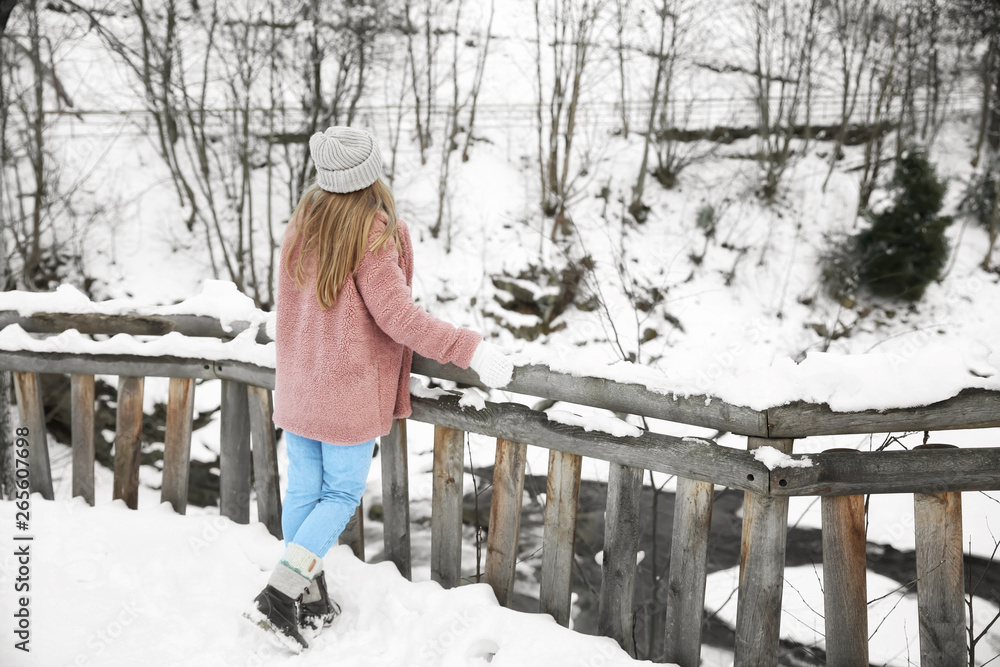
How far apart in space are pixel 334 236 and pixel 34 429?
2.15 meters

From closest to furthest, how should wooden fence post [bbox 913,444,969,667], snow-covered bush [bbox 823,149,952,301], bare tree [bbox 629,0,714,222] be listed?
wooden fence post [bbox 913,444,969,667]
snow-covered bush [bbox 823,149,952,301]
bare tree [bbox 629,0,714,222]

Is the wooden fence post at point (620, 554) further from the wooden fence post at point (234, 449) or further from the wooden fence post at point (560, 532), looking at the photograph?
the wooden fence post at point (234, 449)

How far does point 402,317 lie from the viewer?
2.08 metres

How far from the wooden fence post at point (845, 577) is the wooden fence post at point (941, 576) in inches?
5.9

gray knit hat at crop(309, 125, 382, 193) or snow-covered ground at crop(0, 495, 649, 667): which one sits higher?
gray knit hat at crop(309, 125, 382, 193)

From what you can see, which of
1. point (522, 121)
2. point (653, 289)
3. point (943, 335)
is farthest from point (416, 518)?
point (522, 121)

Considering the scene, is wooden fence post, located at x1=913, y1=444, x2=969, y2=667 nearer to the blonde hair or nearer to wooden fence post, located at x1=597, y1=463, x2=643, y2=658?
wooden fence post, located at x1=597, y1=463, x2=643, y2=658

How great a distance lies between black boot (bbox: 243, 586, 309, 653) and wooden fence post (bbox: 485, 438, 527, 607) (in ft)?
2.29

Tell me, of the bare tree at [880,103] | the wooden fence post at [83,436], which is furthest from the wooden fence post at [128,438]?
the bare tree at [880,103]

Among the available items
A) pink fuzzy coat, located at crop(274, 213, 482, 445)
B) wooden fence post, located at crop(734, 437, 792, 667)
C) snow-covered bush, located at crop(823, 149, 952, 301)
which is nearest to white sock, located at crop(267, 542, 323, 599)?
pink fuzzy coat, located at crop(274, 213, 482, 445)

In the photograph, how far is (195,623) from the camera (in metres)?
2.34

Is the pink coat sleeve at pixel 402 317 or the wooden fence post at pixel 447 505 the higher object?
the pink coat sleeve at pixel 402 317

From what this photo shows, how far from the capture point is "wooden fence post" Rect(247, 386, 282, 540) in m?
2.83

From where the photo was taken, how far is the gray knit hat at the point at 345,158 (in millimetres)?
2055
